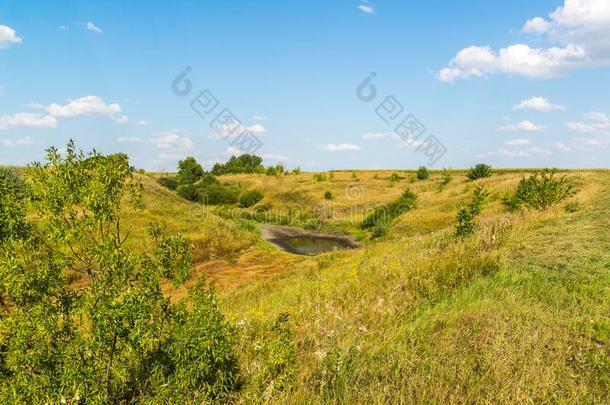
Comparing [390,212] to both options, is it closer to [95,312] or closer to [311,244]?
[311,244]

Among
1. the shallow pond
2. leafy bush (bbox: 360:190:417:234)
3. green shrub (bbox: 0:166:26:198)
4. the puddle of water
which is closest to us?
green shrub (bbox: 0:166:26:198)

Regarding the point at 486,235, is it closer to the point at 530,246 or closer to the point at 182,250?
the point at 530,246

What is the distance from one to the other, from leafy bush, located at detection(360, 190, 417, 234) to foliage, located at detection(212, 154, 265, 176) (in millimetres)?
56930

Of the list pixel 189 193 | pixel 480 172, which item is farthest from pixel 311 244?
pixel 189 193

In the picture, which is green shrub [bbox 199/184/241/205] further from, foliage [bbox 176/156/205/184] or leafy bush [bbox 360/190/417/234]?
leafy bush [bbox 360/190/417/234]

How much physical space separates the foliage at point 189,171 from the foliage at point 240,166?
64.2 feet

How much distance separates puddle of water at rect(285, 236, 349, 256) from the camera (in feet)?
118

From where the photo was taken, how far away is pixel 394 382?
4734mm

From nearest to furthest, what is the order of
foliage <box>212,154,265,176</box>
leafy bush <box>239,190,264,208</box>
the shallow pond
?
1. the shallow pond
2. leafy bush <box>239,190,264,208</box>
3. foliage <box>212,154,265,176</box>

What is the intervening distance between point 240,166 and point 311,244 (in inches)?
2945

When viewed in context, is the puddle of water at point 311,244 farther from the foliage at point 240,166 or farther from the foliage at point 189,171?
the foliage at point 240,166

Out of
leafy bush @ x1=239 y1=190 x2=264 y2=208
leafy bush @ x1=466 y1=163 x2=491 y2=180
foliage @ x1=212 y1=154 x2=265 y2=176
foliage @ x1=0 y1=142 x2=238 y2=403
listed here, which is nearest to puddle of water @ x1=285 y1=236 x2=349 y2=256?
leafy bush @ x1=466 y1=163 x2=491 y2=180

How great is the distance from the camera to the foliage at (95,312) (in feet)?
13.0

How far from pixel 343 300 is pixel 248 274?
13.3 metres
